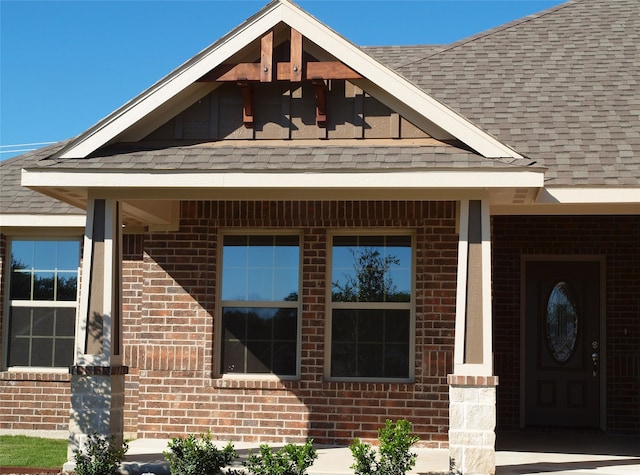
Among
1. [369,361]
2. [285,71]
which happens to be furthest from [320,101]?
[369,361]

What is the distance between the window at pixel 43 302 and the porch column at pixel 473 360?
5.92m

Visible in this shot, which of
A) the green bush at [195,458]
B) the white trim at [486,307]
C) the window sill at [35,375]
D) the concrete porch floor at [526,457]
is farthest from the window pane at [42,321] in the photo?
the white trim at [486,307]

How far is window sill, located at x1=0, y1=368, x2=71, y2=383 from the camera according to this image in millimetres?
12242

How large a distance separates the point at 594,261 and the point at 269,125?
18.7ft

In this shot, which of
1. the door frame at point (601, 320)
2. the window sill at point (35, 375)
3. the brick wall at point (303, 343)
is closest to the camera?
the brick wall at point (303, 343)

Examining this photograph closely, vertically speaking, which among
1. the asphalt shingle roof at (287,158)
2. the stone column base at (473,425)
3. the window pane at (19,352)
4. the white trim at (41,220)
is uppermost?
the asphalt shingle roof at (287,158)

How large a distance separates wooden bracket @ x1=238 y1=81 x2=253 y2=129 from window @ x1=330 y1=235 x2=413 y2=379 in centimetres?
220

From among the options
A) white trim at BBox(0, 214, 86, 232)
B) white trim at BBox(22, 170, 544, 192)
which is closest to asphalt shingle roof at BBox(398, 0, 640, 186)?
white trim at BBox(22, 170, 544, 192)

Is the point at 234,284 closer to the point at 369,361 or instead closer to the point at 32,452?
the point at 369,361

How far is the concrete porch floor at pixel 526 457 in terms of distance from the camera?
9.11 metres

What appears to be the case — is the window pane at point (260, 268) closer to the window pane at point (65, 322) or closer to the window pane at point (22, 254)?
the window pane at point (65, 322)

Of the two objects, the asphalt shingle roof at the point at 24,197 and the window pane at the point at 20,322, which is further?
the window pane at the point at 20,322

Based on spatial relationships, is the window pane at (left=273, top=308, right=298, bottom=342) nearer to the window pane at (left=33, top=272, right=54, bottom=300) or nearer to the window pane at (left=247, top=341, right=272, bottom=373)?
the window pane at (left=247, top=341, right=272, bottom=373)

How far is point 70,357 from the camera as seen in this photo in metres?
12.4
